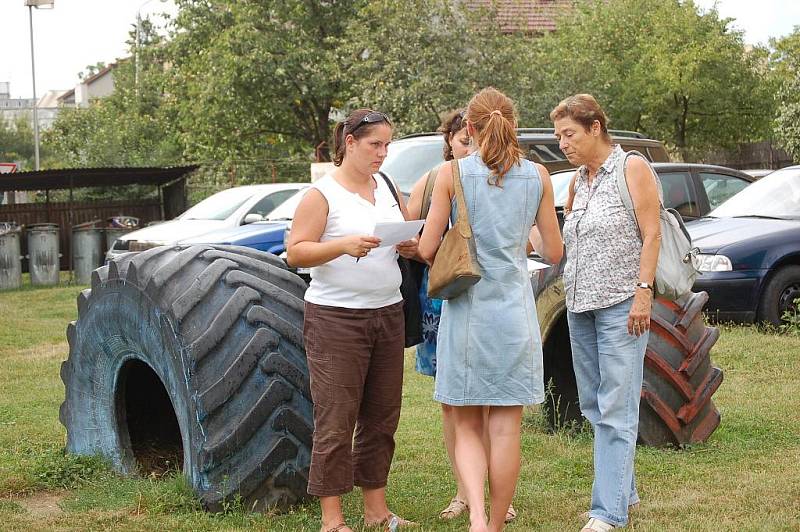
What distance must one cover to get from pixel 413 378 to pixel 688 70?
58.0 ft

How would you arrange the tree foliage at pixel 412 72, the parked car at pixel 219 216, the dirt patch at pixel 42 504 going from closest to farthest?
the dirt patch at pixel 42 504, the parked car at pixel 219 216, the tree foliage at pixel 412 72

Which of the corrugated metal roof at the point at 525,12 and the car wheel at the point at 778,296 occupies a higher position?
the corrugated metal roof at the point at 525,12

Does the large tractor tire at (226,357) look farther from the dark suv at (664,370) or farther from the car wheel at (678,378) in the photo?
the car wheel at (678,378)

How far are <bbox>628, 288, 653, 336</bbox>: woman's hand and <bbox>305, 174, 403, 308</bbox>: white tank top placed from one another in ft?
3.24

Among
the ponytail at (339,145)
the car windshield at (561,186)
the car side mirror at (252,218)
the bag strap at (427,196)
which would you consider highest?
the ponytail at (339,145)

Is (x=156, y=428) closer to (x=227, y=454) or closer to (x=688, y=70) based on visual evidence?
(x=227, y=454)

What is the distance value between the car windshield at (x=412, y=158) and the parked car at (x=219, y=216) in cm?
284

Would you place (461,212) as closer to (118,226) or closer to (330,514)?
(330,514)

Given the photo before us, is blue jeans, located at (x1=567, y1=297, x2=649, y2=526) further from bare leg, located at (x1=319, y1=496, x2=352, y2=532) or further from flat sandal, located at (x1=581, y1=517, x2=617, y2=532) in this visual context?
bare leg, located at (x1=319, y1=496, x2=352, y2=532)

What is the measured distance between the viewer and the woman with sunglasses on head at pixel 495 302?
4.50 m

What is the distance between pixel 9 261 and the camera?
1914cm

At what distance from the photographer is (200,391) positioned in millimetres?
4652

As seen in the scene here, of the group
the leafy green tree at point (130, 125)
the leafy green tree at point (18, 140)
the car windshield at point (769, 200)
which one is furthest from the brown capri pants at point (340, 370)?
the leafy green tree at point (18, 140)

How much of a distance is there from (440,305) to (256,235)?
9242 millimetres
